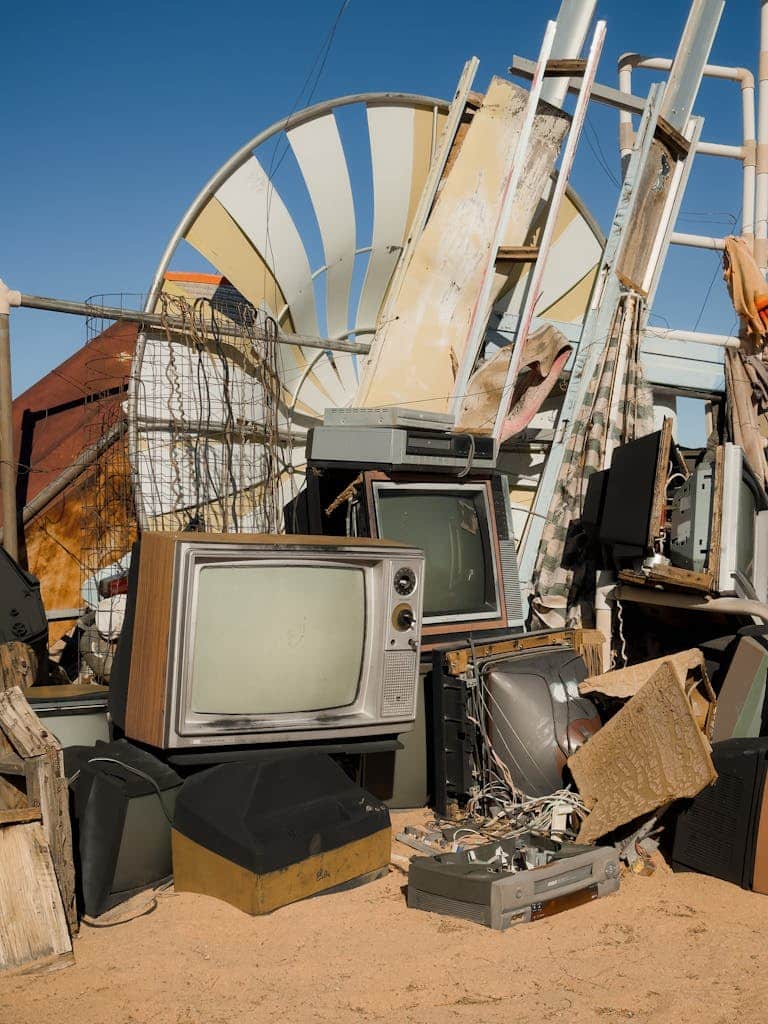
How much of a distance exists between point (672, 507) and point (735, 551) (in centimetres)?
42

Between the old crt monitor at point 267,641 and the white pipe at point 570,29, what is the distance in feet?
10.5

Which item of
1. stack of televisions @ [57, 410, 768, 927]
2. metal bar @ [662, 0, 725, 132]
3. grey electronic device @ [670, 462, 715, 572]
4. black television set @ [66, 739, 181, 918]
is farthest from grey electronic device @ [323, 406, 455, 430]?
metal bar @ [662, 0, 725, 132]

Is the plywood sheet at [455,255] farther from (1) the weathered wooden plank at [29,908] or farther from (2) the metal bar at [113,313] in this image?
(1) the weathered wooden plank at [29,908]

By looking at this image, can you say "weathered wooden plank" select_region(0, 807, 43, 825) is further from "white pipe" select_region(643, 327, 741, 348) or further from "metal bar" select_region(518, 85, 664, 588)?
"white pipe" select_region(643, 327, 741, 348)

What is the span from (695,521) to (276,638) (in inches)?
66.0

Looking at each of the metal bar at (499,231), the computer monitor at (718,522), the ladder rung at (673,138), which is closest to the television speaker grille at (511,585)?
the computer monitor at (718,522)

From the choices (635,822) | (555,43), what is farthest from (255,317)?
(635,822)

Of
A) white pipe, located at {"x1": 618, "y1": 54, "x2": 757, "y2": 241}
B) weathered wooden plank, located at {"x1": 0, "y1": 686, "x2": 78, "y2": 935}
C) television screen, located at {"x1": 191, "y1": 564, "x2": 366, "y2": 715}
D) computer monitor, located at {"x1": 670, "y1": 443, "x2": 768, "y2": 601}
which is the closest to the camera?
weathered wooden plank, located at {"x1": 0, "y1": 686, "x2": 78, "y2": 935}

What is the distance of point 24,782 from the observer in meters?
2.43

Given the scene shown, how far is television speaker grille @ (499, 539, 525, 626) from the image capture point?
377cm

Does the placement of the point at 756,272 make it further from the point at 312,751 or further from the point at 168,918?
the point at 168,918

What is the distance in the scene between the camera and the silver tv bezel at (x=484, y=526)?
140 inches

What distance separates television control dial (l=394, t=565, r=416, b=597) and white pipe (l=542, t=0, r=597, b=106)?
305cm

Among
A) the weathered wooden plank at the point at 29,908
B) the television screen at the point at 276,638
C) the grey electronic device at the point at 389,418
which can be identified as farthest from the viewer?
the grey electronic device at the point at 389,418
